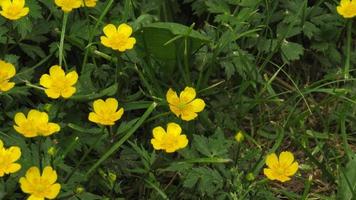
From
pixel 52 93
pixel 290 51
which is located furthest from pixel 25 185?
pixel 290 51

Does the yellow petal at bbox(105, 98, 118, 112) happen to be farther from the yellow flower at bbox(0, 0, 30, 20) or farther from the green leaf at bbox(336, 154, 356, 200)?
the green leaf at bbox(336, 154, 356, 200)

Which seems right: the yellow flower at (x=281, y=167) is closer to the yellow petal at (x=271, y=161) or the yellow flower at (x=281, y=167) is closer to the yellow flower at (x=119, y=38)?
the yellow petal at (x=271, y=161)

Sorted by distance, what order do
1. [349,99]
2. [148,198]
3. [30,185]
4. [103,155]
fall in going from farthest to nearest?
[349,99]
[148,198]
[103,155]
[30,185]

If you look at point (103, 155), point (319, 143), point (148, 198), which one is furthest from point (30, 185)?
point (319, 143)

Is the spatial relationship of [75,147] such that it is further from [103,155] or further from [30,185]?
[30,185]

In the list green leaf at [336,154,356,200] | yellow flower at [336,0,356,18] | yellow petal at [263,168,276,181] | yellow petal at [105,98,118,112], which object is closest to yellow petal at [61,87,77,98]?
yellow petal at [105,98,118,112]

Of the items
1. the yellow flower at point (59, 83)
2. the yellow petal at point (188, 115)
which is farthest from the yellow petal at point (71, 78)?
the yellow petal at point (188, 115)
